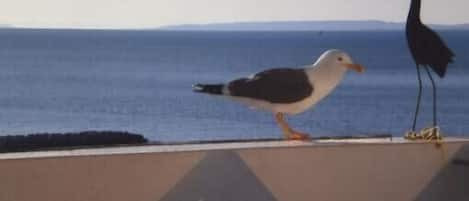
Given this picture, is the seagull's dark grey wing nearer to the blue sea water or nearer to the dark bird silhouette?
the dark bird silhouette

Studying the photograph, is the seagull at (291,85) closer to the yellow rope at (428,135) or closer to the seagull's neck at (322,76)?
the seagull's neck at (322,76)

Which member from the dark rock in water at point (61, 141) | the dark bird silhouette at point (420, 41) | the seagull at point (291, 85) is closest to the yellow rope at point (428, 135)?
the dark bird silhouette at point (420, 41)

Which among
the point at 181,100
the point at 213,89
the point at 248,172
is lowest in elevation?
the point at 181,100

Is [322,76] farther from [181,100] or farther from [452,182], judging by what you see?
[181,100]

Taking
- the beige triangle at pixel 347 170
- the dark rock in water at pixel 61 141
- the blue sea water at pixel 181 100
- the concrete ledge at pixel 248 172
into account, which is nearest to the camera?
the concrete ledge at pixel 248 172

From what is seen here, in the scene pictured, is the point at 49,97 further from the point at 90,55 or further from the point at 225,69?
the point at 90,55

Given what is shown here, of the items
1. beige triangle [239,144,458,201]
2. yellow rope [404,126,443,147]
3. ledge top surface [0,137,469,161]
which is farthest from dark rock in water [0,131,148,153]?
yellow rope [404,126,443,147]

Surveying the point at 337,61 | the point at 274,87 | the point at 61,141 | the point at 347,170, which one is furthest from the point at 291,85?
the point at 61,141

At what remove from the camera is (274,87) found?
3.92 metres

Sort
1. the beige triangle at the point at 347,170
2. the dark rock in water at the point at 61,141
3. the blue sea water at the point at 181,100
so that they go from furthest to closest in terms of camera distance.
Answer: the blue sea water at the point at 181,100 → the dark rock in water at the point at 61,141 → the beige triangle at the point at 347,170

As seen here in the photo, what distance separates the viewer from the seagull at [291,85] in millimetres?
3928

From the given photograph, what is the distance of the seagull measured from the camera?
3.93 meters

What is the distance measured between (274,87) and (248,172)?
0.41 metres

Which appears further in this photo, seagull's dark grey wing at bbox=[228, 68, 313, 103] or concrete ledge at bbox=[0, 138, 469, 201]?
seagull's dark grey wing at bbox=[228, 68, 313, 103]
